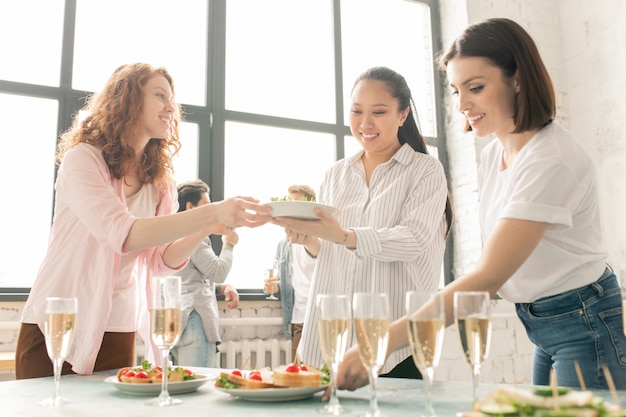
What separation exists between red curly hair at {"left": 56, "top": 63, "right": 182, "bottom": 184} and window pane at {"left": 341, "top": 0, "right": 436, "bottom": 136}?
3.11 m

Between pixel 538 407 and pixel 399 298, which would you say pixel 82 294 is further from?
pixel 538 407

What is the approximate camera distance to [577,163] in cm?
122

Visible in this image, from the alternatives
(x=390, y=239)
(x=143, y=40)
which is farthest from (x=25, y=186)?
(x=390, y=239)

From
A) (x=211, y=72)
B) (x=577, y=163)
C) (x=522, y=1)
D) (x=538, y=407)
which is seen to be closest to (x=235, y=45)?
(x=211, y=72)

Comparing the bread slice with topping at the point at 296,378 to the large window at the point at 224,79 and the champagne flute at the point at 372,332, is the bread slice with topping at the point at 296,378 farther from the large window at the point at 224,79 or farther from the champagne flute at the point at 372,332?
the large window at the point at 224,79

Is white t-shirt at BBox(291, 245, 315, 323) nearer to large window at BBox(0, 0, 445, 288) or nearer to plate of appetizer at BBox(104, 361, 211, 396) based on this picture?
large window at BBox(0, 0, 445, 288)

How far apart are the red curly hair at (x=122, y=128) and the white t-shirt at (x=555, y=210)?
1.08 m

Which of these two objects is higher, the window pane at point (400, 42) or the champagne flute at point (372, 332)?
the window pane at point (400, 42)

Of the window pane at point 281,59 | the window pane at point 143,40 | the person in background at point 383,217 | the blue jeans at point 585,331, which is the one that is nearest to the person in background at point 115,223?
the person in background at point 383,217

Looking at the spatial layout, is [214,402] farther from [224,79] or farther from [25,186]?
[224,79]

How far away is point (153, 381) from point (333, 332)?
1.40ft

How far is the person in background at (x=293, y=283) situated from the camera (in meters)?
3.71

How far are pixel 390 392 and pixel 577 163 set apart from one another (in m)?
0.62

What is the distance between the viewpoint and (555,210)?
45.5 inches
